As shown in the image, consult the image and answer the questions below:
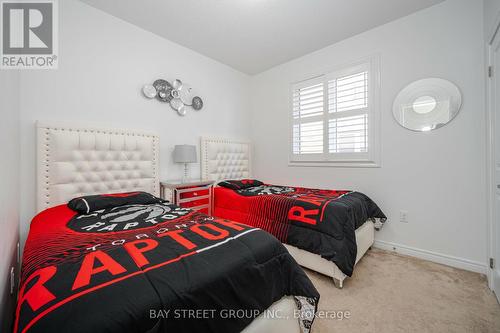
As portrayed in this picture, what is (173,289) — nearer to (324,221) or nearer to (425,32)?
(324,221)

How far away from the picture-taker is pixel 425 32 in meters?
2.37

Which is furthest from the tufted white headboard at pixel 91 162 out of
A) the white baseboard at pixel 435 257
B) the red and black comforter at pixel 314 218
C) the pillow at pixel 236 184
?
the white baseboard at pixel 435 257

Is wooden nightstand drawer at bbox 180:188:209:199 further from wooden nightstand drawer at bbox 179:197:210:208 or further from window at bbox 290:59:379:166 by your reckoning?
window at bbox 290:59:379:166

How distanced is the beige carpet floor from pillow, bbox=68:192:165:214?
6.02 feet

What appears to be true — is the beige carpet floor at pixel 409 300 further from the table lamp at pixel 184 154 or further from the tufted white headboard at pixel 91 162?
the tufted white headboard at pixel 91 162

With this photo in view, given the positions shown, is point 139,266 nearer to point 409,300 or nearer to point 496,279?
point 409,300

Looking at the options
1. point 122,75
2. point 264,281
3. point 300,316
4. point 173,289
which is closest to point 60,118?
point 122,75

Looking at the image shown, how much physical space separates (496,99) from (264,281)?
7.91ft

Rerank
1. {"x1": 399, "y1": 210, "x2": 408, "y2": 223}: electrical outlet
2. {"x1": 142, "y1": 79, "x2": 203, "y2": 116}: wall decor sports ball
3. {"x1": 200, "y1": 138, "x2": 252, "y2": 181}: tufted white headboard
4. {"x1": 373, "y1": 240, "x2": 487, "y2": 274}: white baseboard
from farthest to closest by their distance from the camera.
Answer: {"x1": 200, "y1": 138, "x2": 252, "y2": 181}: tufted white headboard, {"x1": 142, "y1": 79, "x2": 203, "y2": 116}: wall decor sports ball, {"x1": 399, "y1": 210, "x2": 408, "y2": 223}: electrical outlet, {"x1": 373, "y1": 240, "x2": 487, "y2": 274}: white baseboard

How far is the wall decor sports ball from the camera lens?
2.75 meters

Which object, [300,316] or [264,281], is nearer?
[264,281]

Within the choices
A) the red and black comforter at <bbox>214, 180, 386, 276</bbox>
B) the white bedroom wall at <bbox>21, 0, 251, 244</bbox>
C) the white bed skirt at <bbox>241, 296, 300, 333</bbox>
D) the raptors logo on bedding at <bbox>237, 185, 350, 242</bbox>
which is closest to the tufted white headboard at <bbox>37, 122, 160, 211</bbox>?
the white bedroom wall at <bbox>21, 0, 251, 244</bbox>

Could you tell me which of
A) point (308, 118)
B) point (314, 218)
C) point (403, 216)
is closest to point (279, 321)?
point (314, 218)

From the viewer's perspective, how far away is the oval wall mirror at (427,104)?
222cm
